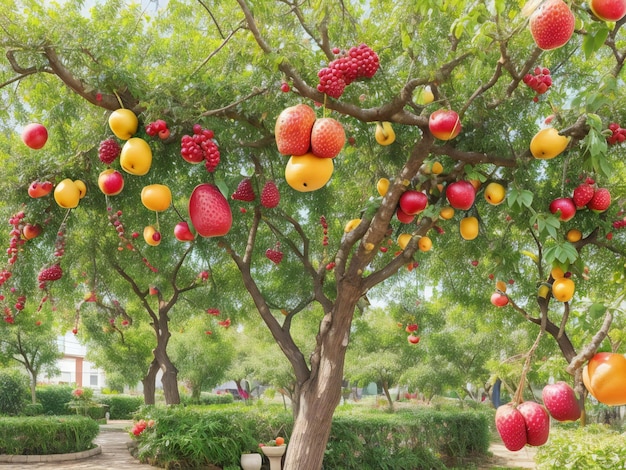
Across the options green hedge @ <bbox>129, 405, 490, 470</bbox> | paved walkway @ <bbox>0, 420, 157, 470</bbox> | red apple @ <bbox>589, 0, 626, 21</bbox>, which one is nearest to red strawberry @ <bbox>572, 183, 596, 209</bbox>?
red apple @ <bbox>589, 0, 626, 21</bbox>

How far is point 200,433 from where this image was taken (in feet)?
28.2

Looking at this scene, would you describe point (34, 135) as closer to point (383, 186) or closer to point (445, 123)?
point (445, 123)

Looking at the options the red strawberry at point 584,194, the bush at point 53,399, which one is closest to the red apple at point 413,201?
the red strawberry at point 584,194

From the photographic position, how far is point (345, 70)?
8.05 feet

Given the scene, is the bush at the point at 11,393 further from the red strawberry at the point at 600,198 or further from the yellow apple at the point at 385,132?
the red strawberry at the point at 600,198

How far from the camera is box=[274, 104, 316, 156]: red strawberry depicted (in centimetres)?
178

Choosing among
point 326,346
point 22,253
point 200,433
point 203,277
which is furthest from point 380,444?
point 22,253

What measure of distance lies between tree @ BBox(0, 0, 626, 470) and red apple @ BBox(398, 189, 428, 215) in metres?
0.12

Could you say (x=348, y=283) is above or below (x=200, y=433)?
above

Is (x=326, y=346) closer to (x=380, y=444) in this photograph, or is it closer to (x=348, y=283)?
(x=348, y=283)

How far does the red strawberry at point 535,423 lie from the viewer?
118cm

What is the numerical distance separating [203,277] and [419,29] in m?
5.42

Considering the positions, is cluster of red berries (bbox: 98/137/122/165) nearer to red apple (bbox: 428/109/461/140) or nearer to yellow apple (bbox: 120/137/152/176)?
yellow apple (bbox: 120/137/152/176)

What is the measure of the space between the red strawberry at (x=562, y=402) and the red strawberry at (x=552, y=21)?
0.93 meters
